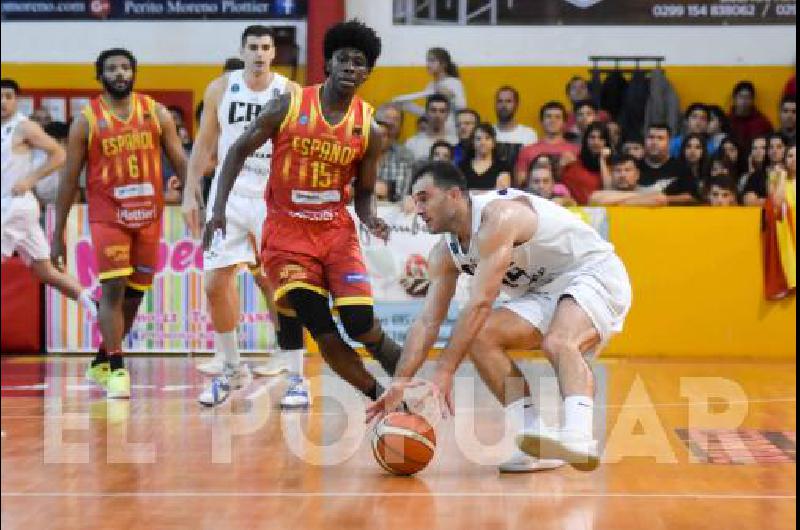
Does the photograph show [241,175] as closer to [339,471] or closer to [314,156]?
[314,156]

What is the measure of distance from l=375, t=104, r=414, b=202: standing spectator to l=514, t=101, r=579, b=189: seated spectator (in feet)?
3.27

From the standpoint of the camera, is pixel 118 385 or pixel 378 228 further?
pixel 118 385

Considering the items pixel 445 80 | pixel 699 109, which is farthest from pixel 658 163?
pixel 445 80

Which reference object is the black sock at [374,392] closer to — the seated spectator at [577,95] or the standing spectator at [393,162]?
the standing spectator at [393,162]

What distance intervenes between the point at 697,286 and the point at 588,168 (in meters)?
1.49

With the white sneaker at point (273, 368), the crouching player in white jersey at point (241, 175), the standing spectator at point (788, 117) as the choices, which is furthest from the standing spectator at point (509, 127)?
the crouching player in white jersey at point (241, 175)

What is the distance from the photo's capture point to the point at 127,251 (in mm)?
9297

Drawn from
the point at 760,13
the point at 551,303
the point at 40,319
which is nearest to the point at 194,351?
the point at 40,319

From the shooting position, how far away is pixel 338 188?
743cm

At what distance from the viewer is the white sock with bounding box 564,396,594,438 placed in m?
6.10

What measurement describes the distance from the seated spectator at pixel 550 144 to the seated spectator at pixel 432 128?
945mm

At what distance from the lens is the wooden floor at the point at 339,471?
5434 mm

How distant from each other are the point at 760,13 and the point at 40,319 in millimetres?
8165

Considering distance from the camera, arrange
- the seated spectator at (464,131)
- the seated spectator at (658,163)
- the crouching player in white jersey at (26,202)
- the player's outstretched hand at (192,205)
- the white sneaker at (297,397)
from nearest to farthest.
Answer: the white sneaker at (297,397), the player's outstretched hand at (192,205), the crouching player in white jersey at (26,202), the seated spectator at (658,163), the seated spectator at (464,131)
